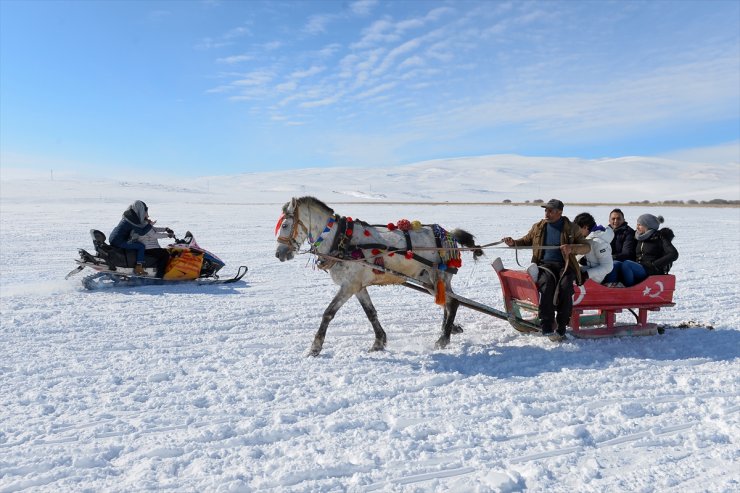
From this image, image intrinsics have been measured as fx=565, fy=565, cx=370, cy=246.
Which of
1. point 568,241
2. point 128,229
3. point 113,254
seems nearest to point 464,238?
point 568,241

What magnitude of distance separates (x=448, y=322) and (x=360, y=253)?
4.32 feet

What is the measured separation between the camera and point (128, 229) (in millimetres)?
10047

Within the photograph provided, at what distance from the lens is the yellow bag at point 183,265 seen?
1041cm

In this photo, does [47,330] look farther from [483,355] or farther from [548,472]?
[548,472]

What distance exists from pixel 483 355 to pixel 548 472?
8.19 feet

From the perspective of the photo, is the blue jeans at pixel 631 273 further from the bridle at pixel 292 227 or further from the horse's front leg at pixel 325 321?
the bridle at pixel 292 227

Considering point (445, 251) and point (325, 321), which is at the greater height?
point (445, 251)

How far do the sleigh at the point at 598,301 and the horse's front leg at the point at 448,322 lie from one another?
0.63m

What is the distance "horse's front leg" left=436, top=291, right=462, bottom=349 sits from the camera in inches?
252

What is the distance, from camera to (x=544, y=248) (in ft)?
20.2

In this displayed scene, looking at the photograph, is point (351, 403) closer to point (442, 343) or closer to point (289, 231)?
point (442, 343)

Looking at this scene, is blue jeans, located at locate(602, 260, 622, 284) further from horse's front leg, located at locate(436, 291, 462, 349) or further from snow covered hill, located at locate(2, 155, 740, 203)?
snow covered hill, located at locate(2, 155, 740, 203)

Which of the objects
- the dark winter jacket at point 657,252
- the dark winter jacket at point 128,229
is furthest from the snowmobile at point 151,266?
the dark winter jacket at point 657,252

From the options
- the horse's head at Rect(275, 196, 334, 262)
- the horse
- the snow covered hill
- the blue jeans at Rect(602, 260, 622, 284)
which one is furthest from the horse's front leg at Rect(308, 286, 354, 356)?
the snow covered hill
